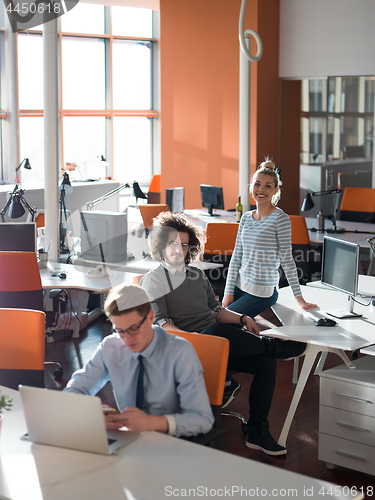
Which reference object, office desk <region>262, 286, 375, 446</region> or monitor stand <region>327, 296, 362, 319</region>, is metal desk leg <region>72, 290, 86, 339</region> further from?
monitor stand <region>327, 296, 362, 319</region>

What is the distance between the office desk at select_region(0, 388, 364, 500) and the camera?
5.56ft

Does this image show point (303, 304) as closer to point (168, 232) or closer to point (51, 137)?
point (168, 232)

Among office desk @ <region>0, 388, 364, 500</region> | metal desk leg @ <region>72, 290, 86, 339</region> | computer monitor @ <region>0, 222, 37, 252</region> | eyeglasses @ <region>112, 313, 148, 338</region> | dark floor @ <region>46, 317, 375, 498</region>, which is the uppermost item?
computer monitor @ <region>0, 222, 37, 252</region>

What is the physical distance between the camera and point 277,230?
3.94m

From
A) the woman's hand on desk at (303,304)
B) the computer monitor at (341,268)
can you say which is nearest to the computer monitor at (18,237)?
the woman's hand on desk at (303,304)

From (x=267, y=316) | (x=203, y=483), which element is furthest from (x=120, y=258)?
(x=203, y=483)

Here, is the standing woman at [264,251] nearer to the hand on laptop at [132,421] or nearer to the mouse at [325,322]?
the mouse at [325,322]

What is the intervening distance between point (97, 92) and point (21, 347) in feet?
34.0

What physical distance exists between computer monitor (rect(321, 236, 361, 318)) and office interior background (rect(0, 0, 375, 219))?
536 cm

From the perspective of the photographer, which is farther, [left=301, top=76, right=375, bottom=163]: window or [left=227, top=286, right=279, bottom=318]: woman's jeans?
[left=301, top=76, right=375, bottom=163]: window

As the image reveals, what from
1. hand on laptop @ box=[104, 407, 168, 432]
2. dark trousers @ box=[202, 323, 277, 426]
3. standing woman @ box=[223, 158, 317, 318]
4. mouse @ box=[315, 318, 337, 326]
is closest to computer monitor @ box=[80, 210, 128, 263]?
standing woman @ box=[223, 158, 317, 318]

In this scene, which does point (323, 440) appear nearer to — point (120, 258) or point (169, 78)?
point (120, 258)

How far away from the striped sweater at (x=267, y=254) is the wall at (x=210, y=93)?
5180 millimetres

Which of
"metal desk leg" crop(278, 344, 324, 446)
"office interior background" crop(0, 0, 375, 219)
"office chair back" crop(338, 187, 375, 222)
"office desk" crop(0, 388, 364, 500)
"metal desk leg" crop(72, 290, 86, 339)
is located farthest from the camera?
"office interior background" crop(0, 0, 375, 219)
